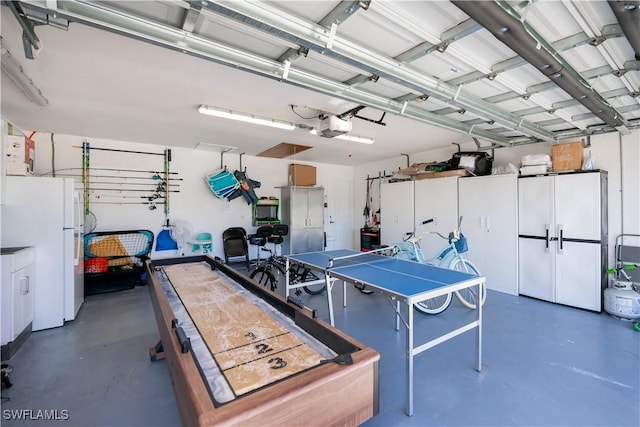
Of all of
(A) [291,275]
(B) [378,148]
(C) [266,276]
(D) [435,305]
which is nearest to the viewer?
(D) [435,305]

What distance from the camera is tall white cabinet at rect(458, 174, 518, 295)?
177 inches

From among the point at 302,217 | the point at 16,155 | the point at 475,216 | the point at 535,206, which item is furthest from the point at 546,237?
the point at 16,155

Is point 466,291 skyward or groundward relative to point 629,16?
groundward

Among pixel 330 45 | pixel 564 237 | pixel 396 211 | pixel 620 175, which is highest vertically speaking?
pixel 330 45

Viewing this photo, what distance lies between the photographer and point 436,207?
5383mm

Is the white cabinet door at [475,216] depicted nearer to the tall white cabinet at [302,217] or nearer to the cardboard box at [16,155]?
the tall white cabinet at [302,217]

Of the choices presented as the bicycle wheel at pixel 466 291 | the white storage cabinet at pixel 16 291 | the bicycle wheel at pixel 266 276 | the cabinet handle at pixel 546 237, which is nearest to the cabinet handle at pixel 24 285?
the white storage cabinet at pixel 16 291

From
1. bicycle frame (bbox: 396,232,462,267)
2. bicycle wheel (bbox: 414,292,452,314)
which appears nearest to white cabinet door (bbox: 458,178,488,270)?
bicycle frame (bbox: 396,232,462,267)

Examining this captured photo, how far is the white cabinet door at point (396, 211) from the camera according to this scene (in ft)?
19.2

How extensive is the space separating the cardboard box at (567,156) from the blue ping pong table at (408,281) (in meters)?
3.01

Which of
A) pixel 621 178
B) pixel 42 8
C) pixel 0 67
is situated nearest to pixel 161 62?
pixel 42 8

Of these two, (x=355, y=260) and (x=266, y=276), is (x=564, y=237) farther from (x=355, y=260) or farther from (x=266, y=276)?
(x=266, y=276)

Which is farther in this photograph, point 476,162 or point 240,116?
point 476,162

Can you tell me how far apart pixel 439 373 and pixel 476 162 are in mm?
3821
